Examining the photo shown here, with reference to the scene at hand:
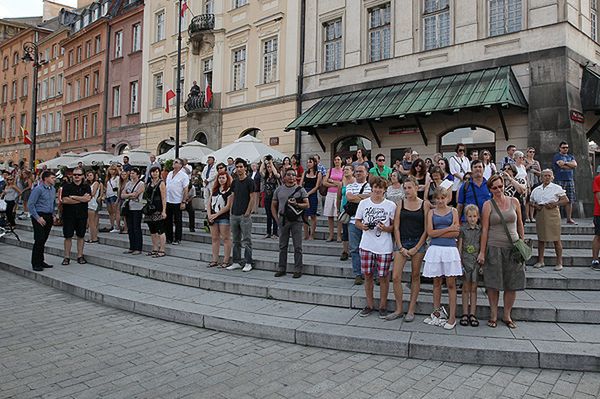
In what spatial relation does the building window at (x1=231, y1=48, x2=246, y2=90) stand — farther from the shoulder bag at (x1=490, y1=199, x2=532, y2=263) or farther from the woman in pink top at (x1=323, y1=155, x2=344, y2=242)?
the shoulder bag at (x1=490, y1=199, x2=532, y2=263)

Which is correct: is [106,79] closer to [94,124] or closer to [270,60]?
[94,124]

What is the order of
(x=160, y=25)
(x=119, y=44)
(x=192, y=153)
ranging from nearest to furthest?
(x=192, y=153) < (x=160, y=25) < (x=119, y=44)

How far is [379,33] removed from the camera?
54.4 ft

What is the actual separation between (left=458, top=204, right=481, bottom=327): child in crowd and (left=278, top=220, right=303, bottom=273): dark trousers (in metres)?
2.73

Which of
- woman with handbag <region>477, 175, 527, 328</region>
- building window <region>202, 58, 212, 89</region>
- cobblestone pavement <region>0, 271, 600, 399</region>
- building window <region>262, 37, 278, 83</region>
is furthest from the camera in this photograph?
building window <region>202, 58, 212, 89</region>

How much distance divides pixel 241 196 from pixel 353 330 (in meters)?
3.58

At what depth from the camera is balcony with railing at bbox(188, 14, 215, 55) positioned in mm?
22250

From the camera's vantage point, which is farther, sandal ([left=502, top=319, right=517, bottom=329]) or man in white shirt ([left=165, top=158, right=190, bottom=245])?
man in white shirt ([left=165, top=158, right=190, bottom=245])

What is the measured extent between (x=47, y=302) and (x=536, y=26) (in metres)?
13.9

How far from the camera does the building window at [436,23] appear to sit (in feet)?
48.3

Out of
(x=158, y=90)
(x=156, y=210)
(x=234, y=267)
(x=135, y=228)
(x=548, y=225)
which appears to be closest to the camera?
(x=548, y=225)

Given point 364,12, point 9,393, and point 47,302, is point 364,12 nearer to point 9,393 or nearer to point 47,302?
point 47,302

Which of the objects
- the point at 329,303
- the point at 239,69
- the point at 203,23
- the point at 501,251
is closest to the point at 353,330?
the point at 329,303

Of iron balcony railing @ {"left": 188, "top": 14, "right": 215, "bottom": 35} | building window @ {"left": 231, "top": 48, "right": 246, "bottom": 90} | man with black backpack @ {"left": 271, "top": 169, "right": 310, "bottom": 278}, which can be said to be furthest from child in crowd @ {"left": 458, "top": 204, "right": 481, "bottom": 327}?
iron balcony railing @ {"left": 188, "top": 14, "right": 215, "bottom": 35}
